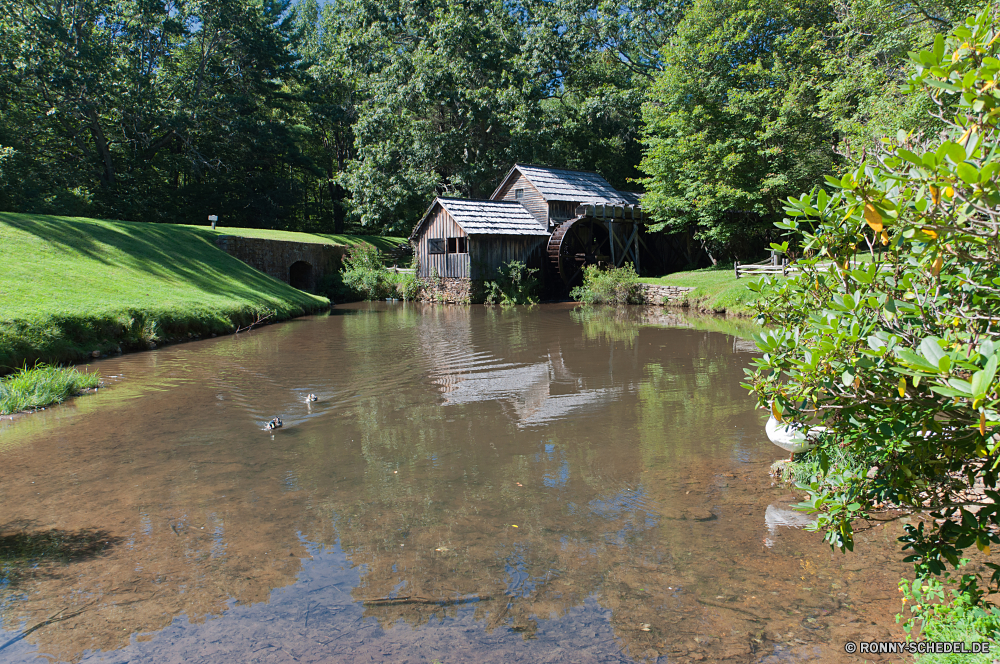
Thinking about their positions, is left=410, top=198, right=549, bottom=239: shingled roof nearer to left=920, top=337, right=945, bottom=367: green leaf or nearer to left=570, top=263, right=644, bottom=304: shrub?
left=570, top=263, right=644, bottom=304: shrub

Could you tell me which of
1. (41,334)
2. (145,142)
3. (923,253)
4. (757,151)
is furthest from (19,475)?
(145,142)

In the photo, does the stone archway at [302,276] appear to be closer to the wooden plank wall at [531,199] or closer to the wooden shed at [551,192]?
the wooden shed at [551,192]

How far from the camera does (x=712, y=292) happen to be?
20703 mm

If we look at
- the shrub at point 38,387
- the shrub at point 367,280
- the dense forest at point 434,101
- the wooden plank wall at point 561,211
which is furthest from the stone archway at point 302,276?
the shrub at point 38,387

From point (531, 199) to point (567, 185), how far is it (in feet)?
7.43

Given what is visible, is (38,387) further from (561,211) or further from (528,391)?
(561,211)

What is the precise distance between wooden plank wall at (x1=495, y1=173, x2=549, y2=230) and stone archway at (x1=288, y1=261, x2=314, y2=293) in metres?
10.00

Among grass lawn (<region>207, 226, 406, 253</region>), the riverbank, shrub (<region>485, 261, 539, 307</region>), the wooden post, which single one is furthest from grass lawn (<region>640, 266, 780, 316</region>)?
grass lawn (<region>207, 226, 406, 253</region>)

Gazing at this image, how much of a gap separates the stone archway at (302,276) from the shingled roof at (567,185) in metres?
9.61

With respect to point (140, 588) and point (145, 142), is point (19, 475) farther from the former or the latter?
point (145, 142)

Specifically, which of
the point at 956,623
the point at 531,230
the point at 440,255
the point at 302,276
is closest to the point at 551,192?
the point at 531,230

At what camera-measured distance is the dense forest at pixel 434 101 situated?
24.6 meters

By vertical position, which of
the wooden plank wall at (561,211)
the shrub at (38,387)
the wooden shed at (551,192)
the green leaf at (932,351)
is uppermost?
the wooden shed at (551,192)

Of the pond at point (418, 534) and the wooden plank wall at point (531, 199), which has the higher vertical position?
the wooden plank wall at point (531, 199)
